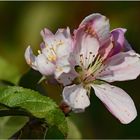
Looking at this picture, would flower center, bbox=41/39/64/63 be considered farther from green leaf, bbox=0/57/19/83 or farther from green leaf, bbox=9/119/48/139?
green leaf, bbox=0/57/19/83

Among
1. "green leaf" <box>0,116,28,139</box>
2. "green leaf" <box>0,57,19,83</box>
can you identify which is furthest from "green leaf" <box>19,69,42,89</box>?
"green leaf" <box>0,57,19,83</box>

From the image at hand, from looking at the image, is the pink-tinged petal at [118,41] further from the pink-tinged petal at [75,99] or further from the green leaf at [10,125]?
the green leaf at [10,125]

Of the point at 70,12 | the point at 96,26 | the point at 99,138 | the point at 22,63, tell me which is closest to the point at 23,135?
the point at 96,26

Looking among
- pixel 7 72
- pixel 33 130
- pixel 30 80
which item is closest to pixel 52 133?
pixel 33 130

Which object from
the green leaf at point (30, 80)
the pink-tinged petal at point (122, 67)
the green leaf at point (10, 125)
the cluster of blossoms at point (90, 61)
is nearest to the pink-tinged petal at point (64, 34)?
the cluster of blossoms at point (90, 61)

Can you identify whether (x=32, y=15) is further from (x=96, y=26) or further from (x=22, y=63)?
(x=96, y=26)

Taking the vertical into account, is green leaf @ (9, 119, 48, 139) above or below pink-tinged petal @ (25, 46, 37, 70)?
below

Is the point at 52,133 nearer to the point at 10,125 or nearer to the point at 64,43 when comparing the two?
the point at 64,43
